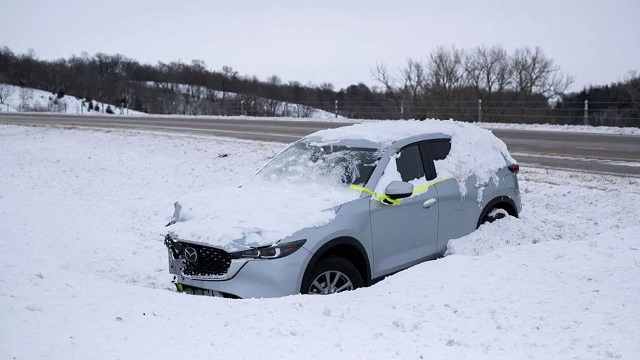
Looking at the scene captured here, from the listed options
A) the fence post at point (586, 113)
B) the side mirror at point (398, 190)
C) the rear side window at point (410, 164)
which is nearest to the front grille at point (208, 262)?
the side mirror at point (398, 190)

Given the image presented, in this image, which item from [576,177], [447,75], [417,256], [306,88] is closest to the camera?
[417,256]

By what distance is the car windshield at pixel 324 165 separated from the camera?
6.03m

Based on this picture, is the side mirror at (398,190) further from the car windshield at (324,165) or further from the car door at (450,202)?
the car door at (450,202)

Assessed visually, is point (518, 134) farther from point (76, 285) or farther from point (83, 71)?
point (83, 71)

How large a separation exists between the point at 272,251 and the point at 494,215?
324cm

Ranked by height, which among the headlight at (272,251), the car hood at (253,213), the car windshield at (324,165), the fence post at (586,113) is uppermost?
the fence post at (586,113)

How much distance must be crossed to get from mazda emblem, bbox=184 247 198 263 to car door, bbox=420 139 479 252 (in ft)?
8.54

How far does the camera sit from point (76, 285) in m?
4.69

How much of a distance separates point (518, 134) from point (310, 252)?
57.1 ft

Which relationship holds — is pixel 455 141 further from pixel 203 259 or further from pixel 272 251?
pixel 203 259

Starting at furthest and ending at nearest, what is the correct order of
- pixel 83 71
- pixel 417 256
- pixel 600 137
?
pixel 83 71
pixel 600 137
pixel 417 256

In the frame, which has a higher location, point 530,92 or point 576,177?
point 530,92

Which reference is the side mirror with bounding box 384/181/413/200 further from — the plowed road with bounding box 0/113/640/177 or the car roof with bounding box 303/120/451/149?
the plowed road with bounding box 0/113/640/177

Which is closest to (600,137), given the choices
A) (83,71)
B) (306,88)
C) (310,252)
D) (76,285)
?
(310,252)
